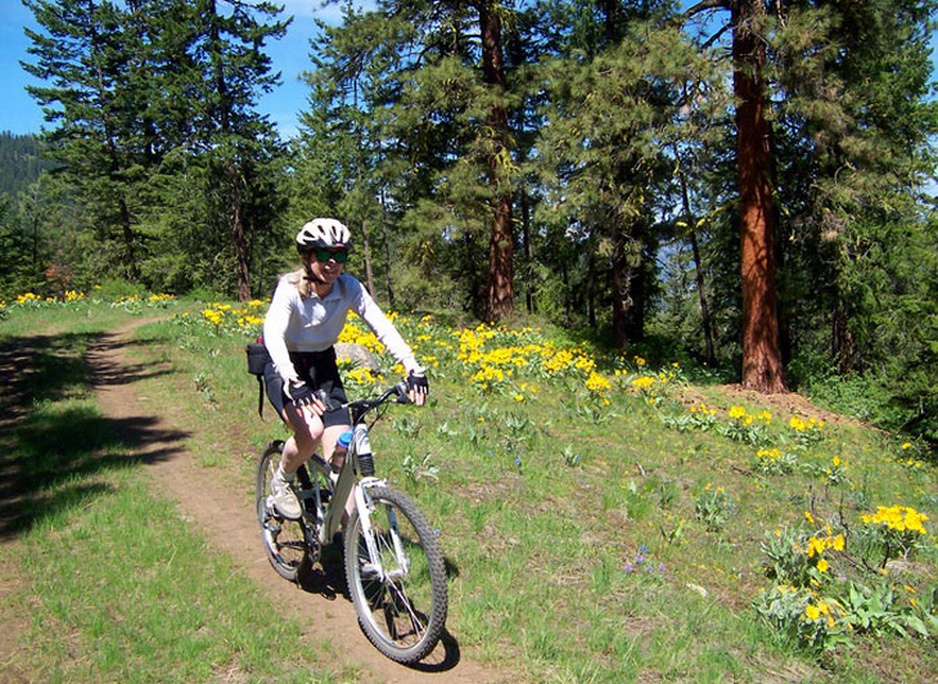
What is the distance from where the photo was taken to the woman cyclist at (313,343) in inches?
148

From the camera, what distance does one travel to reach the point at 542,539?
5156 mm

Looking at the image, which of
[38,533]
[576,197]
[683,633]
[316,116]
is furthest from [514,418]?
[316,116]

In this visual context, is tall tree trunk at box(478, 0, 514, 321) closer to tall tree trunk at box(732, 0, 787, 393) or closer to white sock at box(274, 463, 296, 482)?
tall tree trunk at box(732, 0, 787, 393)

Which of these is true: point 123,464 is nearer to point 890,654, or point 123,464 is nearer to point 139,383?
point 139,383

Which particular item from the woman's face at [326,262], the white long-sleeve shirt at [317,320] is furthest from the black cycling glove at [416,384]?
the woman's face at [326,262]

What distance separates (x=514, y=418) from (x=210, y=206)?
3472 cm

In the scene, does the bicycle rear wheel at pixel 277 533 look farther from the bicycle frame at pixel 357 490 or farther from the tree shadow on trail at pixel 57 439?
the tree shadow on trail at pixel 57 439

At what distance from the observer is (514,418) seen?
8.47 m

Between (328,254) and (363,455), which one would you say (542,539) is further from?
(328,254)

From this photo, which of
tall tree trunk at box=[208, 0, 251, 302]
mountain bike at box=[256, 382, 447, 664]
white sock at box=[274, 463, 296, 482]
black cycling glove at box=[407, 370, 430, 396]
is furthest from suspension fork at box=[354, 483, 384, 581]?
tall tree trunk at box=[208, 0, 251, 302]

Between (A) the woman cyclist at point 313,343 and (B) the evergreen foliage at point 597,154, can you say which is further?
(B) the evergreen foliage at point 597,154

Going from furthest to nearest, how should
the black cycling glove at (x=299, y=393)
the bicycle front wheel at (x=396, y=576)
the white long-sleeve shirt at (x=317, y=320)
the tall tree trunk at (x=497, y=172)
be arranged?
the tall tree trunk at (x=497, y=172) < the white long-sleeve shirt at (x=317, y=320) < the black cycling glove at (x=299, y=393) < the bicycle front wheel at (x=396, y=576)

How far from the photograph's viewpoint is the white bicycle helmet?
3.80m

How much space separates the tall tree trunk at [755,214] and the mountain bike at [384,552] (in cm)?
1199
